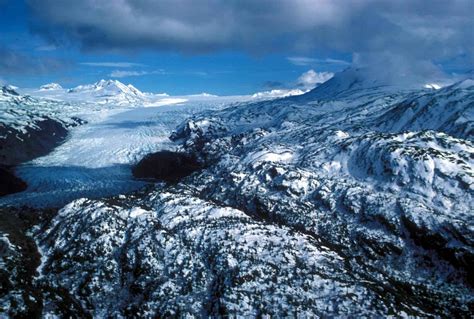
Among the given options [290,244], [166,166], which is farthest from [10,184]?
[290,244]

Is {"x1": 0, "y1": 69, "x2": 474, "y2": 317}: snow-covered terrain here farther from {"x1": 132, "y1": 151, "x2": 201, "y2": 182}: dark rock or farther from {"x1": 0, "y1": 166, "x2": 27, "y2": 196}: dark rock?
{"x1": 0, "y1": 166, "x2": 27, "y2": 196}: dark rock

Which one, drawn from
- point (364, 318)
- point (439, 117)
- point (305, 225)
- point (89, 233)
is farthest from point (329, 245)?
point (439, 117)

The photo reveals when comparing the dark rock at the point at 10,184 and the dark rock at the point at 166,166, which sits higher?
the dark rock at the point at 166,166

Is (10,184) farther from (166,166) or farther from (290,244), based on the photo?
(290,244)

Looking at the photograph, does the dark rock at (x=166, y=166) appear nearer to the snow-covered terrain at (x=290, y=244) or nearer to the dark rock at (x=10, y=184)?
the dark rock at (x=10, y=184)

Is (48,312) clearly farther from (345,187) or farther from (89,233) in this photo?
(345,187)

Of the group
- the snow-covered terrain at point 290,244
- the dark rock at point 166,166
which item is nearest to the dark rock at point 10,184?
the dark rock at point 166,166
